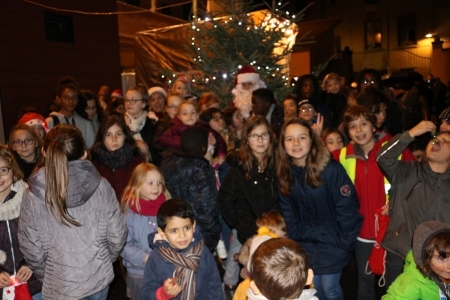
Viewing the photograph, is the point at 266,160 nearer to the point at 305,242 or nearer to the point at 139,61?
the point at 305,242

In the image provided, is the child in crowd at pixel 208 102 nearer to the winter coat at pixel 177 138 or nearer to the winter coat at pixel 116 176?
the winter coat at pixel 177 138

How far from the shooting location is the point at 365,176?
4082mm

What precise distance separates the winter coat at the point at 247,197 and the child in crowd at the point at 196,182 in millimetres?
153

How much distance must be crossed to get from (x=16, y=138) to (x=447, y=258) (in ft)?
13.4

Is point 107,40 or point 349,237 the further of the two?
point 107,40

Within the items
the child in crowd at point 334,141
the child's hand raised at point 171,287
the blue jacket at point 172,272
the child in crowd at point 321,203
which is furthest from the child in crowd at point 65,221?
the child in crowd at point 334,141

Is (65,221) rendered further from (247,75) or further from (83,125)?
(247,75)

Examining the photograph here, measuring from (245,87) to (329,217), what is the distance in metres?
3.86

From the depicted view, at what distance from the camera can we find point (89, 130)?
684 centimetres

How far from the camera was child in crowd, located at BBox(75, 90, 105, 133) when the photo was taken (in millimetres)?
6801

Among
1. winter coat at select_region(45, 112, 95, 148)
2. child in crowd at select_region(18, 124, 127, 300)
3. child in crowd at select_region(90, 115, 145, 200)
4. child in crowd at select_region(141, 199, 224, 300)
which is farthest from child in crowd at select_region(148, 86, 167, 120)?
child in crowd at select_region(141, 199, 224, 300)

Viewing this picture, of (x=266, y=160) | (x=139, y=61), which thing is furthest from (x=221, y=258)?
(x=139, y=61)

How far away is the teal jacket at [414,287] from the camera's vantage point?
10.0 ft

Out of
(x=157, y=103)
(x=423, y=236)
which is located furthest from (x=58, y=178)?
(x=157, y=103)
